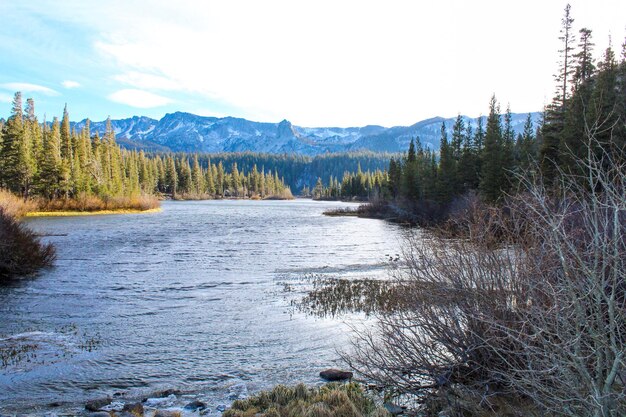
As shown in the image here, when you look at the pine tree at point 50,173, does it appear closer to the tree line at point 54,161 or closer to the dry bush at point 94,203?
the tree line at point 54,161

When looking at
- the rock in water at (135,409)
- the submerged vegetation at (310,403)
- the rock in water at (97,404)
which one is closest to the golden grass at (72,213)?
the rock in water at (97,404)

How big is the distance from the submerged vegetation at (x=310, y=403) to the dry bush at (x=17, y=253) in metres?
16.1

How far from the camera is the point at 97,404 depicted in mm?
8094

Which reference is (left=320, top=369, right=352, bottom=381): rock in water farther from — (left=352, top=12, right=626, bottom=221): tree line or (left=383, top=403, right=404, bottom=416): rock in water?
(left=352, top=12, right=626, bottom=221): tree line

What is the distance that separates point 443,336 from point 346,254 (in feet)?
70.2

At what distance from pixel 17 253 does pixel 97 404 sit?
15.2 meters

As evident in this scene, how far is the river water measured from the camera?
9383 mm

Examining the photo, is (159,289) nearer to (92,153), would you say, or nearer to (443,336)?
(443,336)

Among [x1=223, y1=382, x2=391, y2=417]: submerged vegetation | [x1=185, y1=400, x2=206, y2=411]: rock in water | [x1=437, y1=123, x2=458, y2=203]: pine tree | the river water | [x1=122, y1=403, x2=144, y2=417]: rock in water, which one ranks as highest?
[x1=437, y1=123, x2=458, y2=203]: pine tree

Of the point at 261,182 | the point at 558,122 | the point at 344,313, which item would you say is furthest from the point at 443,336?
the point at 261,182

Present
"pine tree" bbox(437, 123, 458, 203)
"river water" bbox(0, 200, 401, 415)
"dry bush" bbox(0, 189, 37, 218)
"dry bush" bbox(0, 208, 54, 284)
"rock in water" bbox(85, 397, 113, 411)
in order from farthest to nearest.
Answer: "pine tree" bbox(437, 123, 458, 203) < "dry bush" bbox(0, 189, 37, 218) < "dry bush" bbox(0, 208, 54, 284) < "river water" bbox(0, 200, 401, 415) < "rock in water" bbox(85, 397, 113, 411)

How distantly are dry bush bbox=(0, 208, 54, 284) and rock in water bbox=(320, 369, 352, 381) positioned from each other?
1607cm

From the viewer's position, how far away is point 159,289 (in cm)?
1845

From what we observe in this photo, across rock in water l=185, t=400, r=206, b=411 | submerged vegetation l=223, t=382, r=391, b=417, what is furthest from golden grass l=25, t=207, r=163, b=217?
submerged vegetation l=223, t=382, r=391, b=417
